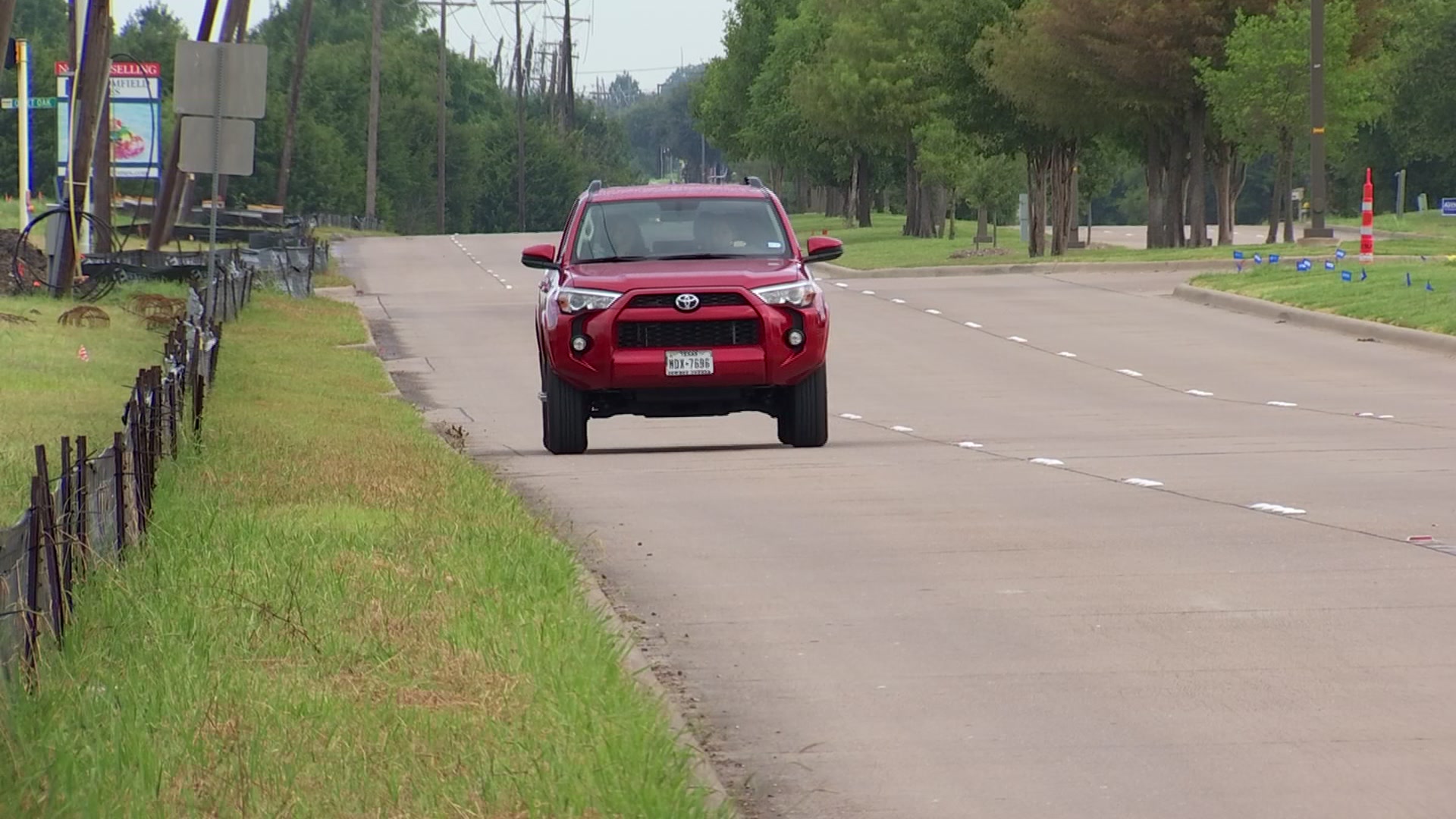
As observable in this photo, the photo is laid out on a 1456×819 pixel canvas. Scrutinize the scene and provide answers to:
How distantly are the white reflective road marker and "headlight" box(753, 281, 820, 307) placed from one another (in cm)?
416

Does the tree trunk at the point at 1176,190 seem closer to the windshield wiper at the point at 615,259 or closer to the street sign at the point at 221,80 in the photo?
the street sign at the point at 221,80

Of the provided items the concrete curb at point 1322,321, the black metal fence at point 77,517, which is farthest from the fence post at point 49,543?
the concrete curb at point 1322,321

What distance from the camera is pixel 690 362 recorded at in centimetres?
1564

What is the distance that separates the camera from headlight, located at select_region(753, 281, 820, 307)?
1572 cm

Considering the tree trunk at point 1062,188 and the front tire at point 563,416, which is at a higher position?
the tree trunk at point 1062,188

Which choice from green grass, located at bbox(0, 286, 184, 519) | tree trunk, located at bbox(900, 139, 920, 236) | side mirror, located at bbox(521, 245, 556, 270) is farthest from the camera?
tree trunk, located at bbox(900, 139, 920, 236)

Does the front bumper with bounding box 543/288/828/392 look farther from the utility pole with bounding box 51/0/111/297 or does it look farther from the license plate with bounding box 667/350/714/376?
the utility pole with bounding box 51/0/111/297

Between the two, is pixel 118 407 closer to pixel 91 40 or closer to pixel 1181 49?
pixel 91 40

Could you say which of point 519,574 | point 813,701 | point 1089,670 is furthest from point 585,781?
point 519,574

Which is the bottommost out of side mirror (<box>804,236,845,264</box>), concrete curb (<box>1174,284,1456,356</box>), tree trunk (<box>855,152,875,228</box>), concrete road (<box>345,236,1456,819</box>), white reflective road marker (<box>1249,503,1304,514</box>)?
concrete road (<box>345,236,1456,819</box>)

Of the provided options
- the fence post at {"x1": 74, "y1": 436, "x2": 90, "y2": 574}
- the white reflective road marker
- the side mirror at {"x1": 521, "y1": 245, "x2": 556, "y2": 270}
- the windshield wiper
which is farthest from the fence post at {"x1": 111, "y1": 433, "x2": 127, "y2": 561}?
the windshield wiper

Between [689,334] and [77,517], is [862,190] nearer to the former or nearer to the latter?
[689,334]

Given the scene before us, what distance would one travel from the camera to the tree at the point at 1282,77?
157 feet

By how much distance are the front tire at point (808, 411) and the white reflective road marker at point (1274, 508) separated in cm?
430
